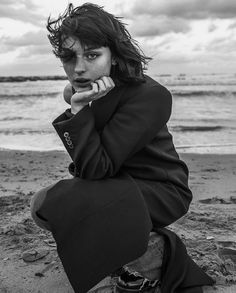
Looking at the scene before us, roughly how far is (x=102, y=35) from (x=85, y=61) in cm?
15

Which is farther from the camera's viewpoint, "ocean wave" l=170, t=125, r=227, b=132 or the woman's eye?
"ocean wave" l=170, t=125, r=227, b=132

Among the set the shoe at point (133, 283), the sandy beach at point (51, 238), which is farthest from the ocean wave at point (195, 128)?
the shoe at point (133, 283)

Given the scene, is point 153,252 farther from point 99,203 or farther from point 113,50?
point 113,50

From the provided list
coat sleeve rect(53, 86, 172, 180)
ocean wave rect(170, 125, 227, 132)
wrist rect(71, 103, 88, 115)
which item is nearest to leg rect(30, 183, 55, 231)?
coat sleeve rect(53, 86, 172, 180)

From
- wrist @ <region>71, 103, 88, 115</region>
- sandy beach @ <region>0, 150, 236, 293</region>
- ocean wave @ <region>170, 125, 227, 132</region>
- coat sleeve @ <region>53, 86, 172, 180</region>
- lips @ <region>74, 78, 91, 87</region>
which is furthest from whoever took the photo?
ocean wave @ <region>170, 125, 227, 132</region>

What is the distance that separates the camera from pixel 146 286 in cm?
243

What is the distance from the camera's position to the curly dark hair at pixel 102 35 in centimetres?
224

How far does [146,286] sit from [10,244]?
1.25 metres

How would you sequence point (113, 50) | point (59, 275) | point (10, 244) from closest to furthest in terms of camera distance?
point (113, 50)
point (59, 275)
point (10, 244)

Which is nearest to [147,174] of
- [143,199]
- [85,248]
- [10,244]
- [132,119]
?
[143,199]

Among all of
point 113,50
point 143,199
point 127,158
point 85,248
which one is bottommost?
point 85,248

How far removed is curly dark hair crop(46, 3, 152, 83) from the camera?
7.36 feet

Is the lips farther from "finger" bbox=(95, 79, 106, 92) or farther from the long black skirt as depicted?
the long black skirt

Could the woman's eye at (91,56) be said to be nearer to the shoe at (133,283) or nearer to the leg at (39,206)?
the leg at (39,206)
